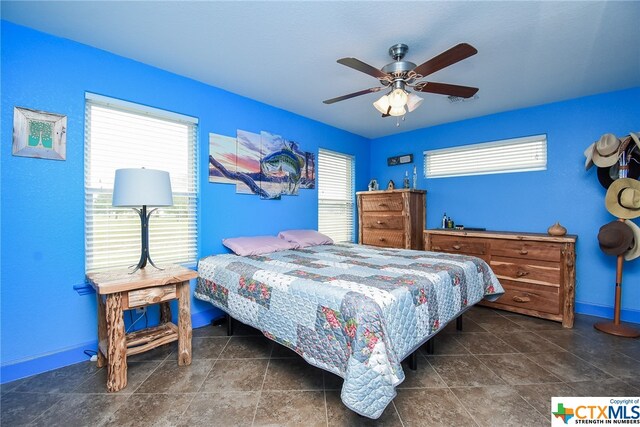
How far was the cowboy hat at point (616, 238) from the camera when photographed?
2467mm

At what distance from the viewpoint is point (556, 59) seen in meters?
2.24

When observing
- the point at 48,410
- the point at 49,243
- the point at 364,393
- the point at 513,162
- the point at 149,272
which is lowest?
the point at 48,410

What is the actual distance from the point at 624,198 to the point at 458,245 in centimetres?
152

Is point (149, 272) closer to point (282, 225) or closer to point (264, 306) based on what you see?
point (264, 306)

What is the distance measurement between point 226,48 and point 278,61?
438 mm

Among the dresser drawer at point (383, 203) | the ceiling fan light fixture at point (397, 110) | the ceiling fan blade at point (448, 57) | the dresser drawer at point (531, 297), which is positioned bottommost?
the dresser drawer at point (531, 297)

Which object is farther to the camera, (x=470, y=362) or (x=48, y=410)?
(x=470, y=362)

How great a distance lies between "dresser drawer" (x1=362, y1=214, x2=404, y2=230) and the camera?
12.8 feet

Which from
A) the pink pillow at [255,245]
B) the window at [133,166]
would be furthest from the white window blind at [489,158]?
the window at [133,166]

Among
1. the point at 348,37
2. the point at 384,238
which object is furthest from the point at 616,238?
the point at 348,37

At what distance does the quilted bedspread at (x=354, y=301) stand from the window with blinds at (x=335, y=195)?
1656mm

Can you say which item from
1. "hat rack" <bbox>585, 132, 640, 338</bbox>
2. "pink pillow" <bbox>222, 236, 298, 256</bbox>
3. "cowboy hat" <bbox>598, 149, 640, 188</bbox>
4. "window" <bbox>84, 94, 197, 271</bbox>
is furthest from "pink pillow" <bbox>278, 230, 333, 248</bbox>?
"cowboy hat" <bbox>598, 149, 640, 188</bbox>

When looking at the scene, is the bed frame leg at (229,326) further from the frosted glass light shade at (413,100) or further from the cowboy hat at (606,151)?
the cowboy hat at (606,151)

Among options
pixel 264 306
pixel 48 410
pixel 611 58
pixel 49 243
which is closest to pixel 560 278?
pixel 611 58
